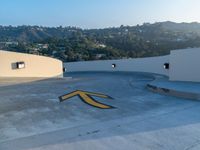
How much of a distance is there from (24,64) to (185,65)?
712 centimetres

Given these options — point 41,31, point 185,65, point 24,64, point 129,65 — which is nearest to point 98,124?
point 185,65

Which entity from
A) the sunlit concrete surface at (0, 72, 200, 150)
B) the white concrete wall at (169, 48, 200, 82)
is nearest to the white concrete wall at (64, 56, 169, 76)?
the white concrete wall at (169, 48, 200, 82)

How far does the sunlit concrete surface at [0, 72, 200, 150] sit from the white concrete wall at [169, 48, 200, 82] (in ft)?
9.36

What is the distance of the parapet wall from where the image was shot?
11.2 meters

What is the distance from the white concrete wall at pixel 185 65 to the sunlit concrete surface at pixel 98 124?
9.36ft

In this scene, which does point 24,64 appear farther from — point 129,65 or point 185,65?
point 129,65

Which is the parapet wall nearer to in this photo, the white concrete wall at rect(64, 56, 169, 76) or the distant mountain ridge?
the white concrete wall at rect(64, 56, 169, 76)

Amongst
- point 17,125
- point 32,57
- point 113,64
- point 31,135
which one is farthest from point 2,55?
point 113,64

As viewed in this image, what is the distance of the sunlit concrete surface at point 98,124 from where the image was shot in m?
4.03

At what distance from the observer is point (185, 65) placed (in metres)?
10.5

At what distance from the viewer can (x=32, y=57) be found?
42.5ft

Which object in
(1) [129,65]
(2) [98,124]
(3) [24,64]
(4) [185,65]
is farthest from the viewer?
(1) [129,65]

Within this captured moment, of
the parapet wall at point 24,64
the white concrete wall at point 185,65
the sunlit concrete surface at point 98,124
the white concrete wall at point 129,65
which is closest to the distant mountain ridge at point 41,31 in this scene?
the white concrete wall at point 129,65

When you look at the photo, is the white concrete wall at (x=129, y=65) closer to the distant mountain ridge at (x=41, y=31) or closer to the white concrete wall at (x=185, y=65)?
the white concrete wall at (x=185, y=65)
